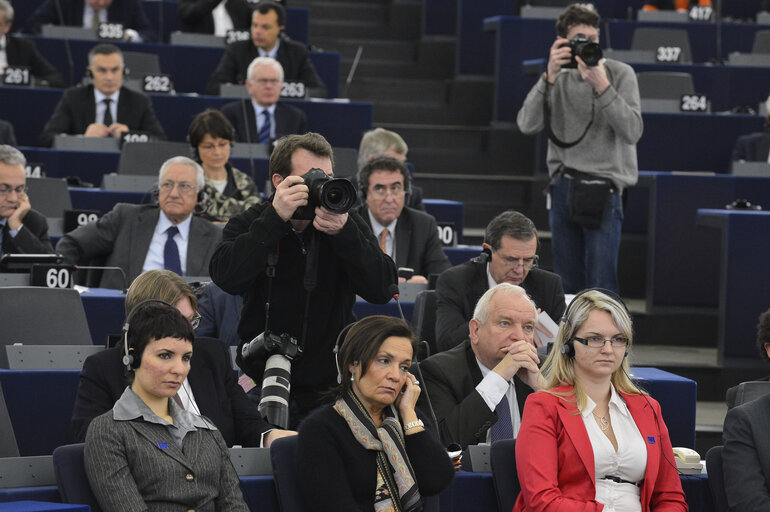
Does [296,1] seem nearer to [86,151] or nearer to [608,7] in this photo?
[608,7]

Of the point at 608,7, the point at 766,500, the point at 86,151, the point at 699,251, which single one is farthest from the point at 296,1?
the point at 766,500

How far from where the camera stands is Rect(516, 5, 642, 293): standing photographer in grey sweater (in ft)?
18.1

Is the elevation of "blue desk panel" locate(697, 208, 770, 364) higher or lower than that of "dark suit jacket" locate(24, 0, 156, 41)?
lower

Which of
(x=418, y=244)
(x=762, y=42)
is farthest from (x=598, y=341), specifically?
(x=762, y=42)

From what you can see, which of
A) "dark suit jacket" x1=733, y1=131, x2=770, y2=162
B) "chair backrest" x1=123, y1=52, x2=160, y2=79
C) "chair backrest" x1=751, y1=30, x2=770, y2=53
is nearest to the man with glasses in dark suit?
"dark suit jacket" x1=733, y1=131, x2=770, y2=162

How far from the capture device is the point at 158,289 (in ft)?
10.9

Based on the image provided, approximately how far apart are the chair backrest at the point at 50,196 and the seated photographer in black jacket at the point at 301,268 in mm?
2895

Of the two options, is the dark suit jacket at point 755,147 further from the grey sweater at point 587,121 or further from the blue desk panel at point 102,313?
the blue desk panel at point 102,313

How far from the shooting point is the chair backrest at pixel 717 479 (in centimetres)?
329

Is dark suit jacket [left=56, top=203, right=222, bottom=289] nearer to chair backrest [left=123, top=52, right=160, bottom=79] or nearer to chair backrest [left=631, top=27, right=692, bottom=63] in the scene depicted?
chair backrest [left=123, top=52, right=160, bottom=79]

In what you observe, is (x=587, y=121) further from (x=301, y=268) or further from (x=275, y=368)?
(x=275, y=368)

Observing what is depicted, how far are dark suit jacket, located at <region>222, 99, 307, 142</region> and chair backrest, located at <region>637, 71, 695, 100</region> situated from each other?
2135mm

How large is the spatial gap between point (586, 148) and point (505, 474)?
107 inches

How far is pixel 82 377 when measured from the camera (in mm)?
3145
